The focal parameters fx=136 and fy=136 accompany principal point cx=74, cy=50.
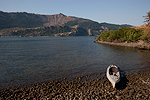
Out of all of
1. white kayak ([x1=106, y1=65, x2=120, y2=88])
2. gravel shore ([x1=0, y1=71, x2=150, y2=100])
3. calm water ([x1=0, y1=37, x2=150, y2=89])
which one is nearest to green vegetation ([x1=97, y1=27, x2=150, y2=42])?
calm water ([x1=0, y1=37, x2=150, y2=89])

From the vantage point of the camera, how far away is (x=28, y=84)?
980 inches

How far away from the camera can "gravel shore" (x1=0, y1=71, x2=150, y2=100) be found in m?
18.3

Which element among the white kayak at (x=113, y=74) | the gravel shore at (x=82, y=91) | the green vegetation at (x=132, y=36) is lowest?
the gravel shore at (x=82, y=91)

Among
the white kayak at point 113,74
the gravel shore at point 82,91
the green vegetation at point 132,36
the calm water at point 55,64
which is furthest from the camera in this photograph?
the green vegetation at point 132,36

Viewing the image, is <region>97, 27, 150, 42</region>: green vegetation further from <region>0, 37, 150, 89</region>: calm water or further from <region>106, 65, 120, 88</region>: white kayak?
<region>106, 65, 120, 88</region>: white kayak

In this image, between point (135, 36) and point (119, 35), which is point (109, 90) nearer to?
point (135, 36)

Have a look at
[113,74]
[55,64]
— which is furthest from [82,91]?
[55,64]

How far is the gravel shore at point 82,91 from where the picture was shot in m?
18.3

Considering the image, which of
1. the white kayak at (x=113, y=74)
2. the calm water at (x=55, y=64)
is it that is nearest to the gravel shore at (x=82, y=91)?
the white kayak at (x=113, y=74)

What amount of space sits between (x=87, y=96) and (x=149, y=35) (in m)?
73.4

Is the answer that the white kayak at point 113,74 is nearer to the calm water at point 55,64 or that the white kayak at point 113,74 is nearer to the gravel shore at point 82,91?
the gravel shore at point 82,91

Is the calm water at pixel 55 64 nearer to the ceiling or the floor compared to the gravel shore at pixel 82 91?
nearer to the floor

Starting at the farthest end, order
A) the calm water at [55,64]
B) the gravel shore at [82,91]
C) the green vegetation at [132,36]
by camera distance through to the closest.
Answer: the green vegetation at [132,36], the calm water at [55,64], the gravel shore at [82,91]

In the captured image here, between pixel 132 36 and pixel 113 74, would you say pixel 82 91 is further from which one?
pixel 132 36
